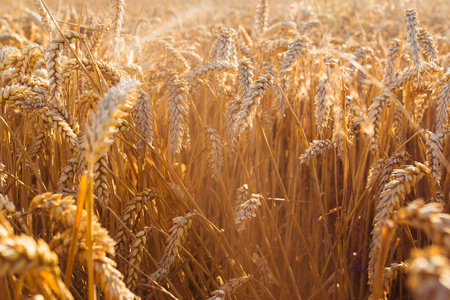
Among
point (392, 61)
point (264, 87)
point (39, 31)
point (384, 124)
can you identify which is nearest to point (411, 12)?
point (392, 61)

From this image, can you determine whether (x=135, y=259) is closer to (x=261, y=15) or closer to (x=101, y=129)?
(x=101, y=129)

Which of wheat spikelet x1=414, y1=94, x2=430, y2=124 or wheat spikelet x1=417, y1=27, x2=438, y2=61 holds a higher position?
wheat spikelet x1=417, y1=27, x2=438, y2=61

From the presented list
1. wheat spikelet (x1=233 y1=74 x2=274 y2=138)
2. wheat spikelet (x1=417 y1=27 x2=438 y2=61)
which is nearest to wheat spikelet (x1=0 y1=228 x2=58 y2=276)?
wheat spikelet (x1=233 y1=74 x2=274 y2=138)

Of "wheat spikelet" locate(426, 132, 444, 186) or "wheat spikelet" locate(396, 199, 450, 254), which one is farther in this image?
"wheat spikelet" locate(426, 132, 444, 186)

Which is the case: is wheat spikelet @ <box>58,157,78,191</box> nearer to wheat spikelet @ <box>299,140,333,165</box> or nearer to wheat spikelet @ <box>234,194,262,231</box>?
wheat spikelet @ <box>234,194,262,231</box>

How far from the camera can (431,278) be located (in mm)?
477

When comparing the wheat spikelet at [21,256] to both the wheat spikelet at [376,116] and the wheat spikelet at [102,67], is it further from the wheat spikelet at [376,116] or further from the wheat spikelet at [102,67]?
the wheat spikelet at [376,116]

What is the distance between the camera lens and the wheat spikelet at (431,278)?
0.46m

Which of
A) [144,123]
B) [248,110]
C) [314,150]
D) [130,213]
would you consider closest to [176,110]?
[144,123]

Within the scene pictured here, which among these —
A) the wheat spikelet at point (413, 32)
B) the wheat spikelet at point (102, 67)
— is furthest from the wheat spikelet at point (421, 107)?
the wheat spikelet at point (102, 67)

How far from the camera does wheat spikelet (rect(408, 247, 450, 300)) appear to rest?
46cm

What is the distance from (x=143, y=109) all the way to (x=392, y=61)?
1176 millimetres

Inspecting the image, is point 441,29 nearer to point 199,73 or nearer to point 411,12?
point 411,12

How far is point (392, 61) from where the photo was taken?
1764 millimetres
